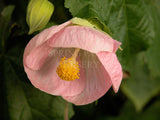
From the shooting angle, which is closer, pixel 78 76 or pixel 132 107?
pixel 78 76

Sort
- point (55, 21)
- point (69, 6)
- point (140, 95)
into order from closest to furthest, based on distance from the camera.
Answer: point (69, 6) < point (55, 21) < point (140, 95)

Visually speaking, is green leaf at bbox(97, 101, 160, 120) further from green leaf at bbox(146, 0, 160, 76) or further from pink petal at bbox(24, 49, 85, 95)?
pink petal at bbox(24, 49, 85, 95)

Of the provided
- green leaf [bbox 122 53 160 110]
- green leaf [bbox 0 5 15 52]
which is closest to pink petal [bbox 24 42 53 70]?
green leaf [bbox 0 5 15 52]

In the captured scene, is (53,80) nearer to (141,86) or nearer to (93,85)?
(93,85)

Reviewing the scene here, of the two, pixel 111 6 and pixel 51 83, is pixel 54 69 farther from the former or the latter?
pixel 111 6

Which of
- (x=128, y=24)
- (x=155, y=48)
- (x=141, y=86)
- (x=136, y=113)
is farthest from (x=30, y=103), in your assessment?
(x=136, y=113)

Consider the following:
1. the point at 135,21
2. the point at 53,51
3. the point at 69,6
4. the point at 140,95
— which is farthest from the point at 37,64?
the point at 140,95

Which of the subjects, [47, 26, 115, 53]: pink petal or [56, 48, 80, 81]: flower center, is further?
[56, 48, 80, 81]: flower center
